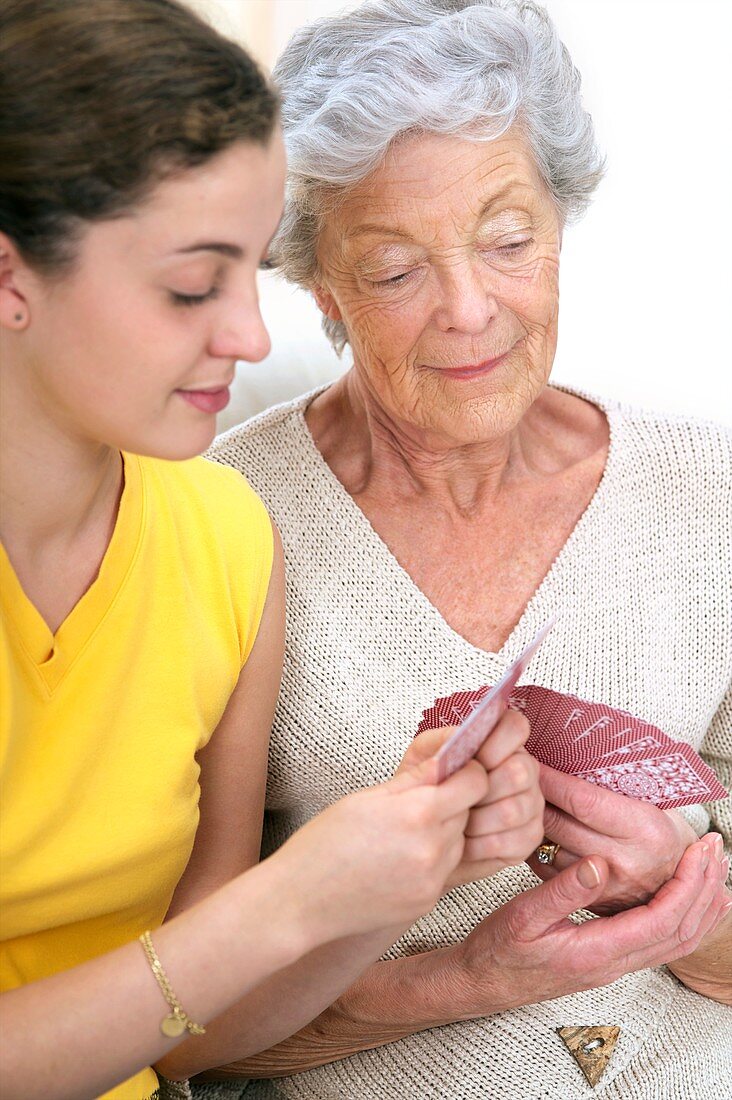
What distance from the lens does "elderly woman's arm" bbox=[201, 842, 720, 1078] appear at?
4.69ft

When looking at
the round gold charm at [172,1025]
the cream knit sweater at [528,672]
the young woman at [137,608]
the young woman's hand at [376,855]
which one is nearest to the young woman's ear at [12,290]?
the young woman at [137,608]

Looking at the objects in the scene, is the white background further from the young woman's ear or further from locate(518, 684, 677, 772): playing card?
the young woman's ear

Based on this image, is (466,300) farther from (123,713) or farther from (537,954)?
(537,954)

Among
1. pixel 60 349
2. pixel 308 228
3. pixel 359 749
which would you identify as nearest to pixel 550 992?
pixel 359 749

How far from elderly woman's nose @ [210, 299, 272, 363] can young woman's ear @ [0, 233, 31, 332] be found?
168 mm

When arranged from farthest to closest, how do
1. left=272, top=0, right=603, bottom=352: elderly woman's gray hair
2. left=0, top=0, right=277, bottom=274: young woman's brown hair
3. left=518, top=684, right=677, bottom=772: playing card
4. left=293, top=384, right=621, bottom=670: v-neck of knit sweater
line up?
left=293, top=384, right=621, bottom=670: v-neck of knit sweater
left=272, top=0, right=603, bottom=352: elderly woman's gray hair
left=518, top=684, right=677, bottom=772: playing card
left=0, top=0, right=277, bottom=274: young woman's brown hair

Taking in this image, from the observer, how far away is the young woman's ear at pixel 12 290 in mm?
1060

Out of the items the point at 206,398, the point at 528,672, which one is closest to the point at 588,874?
the point at 528,672

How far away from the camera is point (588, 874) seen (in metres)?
1.38

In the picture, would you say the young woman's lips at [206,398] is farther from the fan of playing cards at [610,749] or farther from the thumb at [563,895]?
the thumb at [563,895]

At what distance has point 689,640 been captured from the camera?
179cm

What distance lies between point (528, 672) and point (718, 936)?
1.42 ft

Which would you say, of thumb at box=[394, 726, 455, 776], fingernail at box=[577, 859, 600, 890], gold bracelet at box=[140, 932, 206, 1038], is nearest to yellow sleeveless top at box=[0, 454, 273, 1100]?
gold bracelet at box=[140, 932, 206, 1038]

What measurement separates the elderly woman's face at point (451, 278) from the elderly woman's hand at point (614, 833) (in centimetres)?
54
